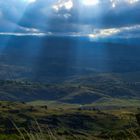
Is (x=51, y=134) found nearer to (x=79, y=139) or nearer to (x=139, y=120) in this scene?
(x=79, y=139)

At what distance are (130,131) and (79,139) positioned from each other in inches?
88.8

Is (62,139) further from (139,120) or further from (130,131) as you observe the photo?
(139,120)

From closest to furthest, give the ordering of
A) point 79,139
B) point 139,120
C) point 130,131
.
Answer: point 130,131, point 79,139, point 139,120

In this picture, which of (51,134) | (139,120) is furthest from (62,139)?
(139,120)

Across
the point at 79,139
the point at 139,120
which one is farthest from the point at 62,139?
the point at 139,120

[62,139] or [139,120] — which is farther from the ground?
[62,139]

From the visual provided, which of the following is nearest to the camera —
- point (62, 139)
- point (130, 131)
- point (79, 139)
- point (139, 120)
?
point (62, 139)

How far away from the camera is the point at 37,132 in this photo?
9.41 meters

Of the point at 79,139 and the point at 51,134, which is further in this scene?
the point at 79,139

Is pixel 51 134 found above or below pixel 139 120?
above

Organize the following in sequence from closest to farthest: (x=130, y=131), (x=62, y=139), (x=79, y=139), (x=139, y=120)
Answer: (x=62, y=139) < (x=130, y=131) < (x=79, y=139) < (x=139, y=120)

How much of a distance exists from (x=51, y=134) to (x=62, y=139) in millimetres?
346

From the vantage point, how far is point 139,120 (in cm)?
2272

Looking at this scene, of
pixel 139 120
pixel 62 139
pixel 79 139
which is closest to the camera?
pixel 62 139
